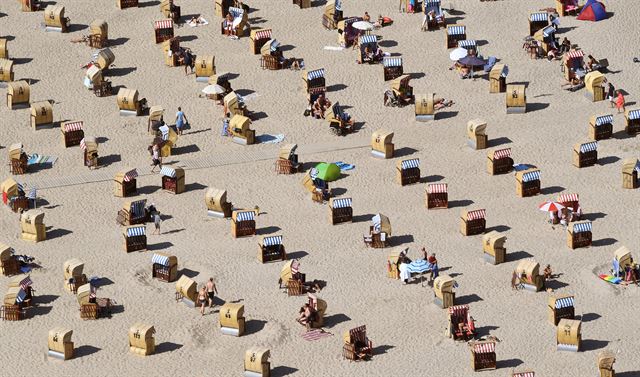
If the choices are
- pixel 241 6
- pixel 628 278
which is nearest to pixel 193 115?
pixel 241 6

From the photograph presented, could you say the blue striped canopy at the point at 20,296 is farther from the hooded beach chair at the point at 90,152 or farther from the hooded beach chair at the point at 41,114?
the hooded beach chair at the point at 41,114

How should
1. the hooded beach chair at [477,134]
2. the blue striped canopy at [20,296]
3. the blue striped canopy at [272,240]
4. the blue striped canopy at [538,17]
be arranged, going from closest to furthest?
the blue striped canopy at [20,296], the blue striped canopy at [272,240], the hooded beach chair at [477,134], the blue striped canopy at [538,17]

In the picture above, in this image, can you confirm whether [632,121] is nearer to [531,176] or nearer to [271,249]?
[531,176]

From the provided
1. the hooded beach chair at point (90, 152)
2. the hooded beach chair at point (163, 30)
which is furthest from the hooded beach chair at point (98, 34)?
the hooded beach chair at point (90, 152)

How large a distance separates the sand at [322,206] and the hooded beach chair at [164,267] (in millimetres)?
463

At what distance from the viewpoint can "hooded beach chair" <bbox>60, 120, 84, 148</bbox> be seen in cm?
11612

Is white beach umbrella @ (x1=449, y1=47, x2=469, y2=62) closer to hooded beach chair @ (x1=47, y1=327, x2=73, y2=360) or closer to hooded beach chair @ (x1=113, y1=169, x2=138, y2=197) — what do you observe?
hooded beach chair @ (x1=113, y1=169, x2=138, y2=197)

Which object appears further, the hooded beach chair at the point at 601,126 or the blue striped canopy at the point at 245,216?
the hooded beach chair at the point at 601,126

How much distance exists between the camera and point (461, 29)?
407ft

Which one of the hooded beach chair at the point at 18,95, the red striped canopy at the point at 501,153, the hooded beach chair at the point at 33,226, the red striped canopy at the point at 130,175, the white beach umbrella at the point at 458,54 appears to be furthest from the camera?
the white beach umbrella at the point at 458,54

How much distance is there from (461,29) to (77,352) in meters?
36.2

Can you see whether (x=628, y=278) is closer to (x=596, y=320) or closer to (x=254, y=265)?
(x=596, y=320)

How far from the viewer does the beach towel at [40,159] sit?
377 ft

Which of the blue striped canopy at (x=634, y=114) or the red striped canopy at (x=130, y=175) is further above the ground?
the blue striped canopy at (x=634, y=114)
